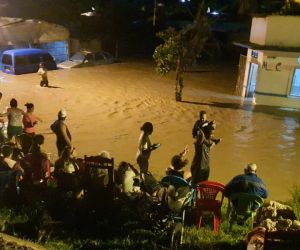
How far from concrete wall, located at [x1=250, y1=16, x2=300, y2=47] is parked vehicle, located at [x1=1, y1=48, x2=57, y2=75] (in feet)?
39.6

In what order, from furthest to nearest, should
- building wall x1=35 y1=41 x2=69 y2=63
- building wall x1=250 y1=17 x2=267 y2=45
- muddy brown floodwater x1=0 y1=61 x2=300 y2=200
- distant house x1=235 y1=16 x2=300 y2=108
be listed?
building wall x1=35 y1=41 x2=69 y2=63
building wall x1=250 y1=17 x2=267 y2=45
distant house x1=235 y1=16 x2=300 y2=108
muddy brown floodwater x1=0 y1=61 x2=300 y2=200

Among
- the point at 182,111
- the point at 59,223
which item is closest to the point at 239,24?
the point at 182,111

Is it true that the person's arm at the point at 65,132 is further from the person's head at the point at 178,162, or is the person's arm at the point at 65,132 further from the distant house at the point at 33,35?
the distant house at the point at 33,35

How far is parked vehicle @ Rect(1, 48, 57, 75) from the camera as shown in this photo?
Result: 22734 mm

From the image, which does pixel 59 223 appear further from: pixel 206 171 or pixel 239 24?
pixel 239 24

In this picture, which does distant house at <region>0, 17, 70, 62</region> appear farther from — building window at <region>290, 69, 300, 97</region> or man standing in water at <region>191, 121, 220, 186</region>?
man standing in water at <region>191, 121, 220, 186</region>

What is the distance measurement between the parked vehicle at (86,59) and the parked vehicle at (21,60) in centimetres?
246

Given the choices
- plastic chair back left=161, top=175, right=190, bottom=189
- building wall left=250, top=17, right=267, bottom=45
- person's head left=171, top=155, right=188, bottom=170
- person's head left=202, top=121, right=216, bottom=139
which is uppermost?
building wall left=250, top=17, right=267, bottom=45

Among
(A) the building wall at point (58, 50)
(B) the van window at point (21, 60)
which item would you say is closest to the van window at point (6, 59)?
(B) the van window at point (21, 60)

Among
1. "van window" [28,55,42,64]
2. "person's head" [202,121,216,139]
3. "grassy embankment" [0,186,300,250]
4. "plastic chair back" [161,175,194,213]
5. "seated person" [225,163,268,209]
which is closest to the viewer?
"grassy embankment" [0,186,300,250]

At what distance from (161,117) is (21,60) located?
10281 millimetres

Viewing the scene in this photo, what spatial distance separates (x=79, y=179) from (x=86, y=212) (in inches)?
22.4

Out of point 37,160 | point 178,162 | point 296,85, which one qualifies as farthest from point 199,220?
point 296,85

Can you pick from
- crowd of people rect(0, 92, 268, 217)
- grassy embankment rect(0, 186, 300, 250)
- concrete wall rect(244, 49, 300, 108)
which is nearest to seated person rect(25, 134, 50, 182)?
crowd of people rect(0, 92, 268, 217)
